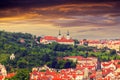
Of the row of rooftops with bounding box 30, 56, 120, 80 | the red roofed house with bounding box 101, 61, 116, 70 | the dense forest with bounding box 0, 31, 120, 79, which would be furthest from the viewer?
the dense forest with bounding box 0, 31, 120, 79

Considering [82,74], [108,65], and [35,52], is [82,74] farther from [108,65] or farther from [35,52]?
[35,52]

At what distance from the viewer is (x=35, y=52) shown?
12.8m

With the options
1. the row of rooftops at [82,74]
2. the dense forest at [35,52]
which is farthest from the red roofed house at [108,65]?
the dense forest at [35,52]

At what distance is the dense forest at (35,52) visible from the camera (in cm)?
1108

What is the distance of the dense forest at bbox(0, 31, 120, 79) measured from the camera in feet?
36.3

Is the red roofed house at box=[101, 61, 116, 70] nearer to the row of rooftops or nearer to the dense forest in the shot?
the row of rooftops

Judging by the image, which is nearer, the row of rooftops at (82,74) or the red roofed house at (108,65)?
the row of rooftops at (82,74)

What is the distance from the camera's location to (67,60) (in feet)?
38.3

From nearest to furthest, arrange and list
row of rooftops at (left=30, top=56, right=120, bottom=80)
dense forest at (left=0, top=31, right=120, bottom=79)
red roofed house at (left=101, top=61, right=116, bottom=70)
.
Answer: row of rooftops at (left=30, top=56, right=120, bottom=80) < red roofed house at (left=101, top=61, right=116, bottom=70) < dense forest at (left=0, top=31, right=120, bottom=79)

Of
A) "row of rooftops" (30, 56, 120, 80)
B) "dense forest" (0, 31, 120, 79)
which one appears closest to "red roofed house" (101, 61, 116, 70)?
"row of rooftops" (30, 56, 120, 80)

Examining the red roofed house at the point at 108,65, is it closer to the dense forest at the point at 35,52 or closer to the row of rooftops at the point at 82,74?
the row of rooftops at the point at 82,74

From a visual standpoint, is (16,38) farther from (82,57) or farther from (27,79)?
(27,79)

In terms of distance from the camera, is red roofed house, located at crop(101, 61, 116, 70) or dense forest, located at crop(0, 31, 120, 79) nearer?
red roofed house, located at crop(101, 61, 116, 70)

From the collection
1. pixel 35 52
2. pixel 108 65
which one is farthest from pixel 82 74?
pixel 35 52
